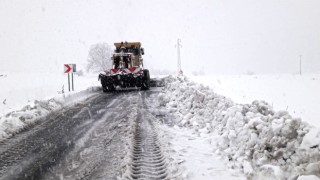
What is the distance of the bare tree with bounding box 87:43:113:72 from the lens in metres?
70.6

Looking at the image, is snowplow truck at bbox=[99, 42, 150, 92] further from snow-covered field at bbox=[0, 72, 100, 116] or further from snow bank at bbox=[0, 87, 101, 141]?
snow bank at bbox=[0, 87, 101, 141]

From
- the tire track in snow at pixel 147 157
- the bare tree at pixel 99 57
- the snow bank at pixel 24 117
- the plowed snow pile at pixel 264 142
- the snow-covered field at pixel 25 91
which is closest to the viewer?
the plowed snow pile at pixel 264 142

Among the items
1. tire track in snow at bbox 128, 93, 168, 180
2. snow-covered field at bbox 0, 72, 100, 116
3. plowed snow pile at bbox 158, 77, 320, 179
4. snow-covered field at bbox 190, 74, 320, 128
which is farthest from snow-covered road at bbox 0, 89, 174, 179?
snow-covered field at bbox 190, 74, 320, 128

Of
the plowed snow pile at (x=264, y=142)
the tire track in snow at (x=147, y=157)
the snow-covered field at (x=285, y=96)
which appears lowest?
the tire track in snow at (x=147, y=157)

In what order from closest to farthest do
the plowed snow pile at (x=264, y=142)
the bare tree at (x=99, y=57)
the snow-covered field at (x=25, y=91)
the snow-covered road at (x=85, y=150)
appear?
the plowed snow pile at (x=264, y=142) → the snow-covered road at (x=85, y=150) → the snow-covered field at (x=25, y=91) → the bare tree at (x=99, y=57)

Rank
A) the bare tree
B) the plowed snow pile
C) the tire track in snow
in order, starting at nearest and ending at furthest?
the plowed snow pile < the tire track in snow < the bare tree

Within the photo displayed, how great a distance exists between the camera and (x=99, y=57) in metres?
71.1

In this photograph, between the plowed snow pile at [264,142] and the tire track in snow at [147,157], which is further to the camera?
the tire track in snow at [147,157]

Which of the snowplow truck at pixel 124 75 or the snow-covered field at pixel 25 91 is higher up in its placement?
the snowplow truck at pixel 124 75

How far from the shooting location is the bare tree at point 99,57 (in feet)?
232

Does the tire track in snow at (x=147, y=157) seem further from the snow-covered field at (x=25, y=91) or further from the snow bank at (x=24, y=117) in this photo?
the snow-covered field at (x=25, y=91)

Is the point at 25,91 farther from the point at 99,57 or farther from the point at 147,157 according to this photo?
the point at 99,57

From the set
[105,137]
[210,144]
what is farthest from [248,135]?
[105,137]

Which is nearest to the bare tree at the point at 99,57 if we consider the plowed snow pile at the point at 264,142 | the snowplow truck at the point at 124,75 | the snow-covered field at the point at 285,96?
the snowplow truck at the point at 124,75
